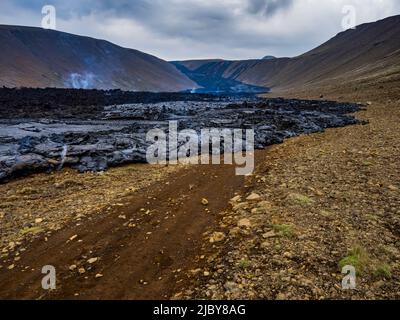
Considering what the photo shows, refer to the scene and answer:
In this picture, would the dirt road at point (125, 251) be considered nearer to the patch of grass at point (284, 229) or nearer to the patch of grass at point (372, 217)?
the patch of grass at point (284, 229)

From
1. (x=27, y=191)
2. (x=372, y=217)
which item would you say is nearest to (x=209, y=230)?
(x=372, y=217)

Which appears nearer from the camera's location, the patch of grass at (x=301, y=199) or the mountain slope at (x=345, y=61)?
Answer: the patch of grass at (x=301, y=199)

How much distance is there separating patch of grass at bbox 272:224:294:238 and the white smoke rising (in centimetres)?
9351

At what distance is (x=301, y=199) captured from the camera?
767cm

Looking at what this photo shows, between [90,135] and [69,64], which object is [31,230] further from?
[69,64]

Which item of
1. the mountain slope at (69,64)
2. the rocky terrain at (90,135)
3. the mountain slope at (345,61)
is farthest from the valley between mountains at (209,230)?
the mountain slope at (69,64)

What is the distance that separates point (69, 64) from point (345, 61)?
79.0 meters

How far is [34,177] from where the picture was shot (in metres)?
10.9

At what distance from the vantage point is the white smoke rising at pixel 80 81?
9347cm

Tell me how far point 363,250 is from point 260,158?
7.64 meters

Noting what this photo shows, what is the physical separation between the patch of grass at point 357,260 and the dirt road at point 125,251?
2286mm

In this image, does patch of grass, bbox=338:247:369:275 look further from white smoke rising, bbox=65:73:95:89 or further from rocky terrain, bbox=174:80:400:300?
white smoke rising, bbox=65:73:95:89

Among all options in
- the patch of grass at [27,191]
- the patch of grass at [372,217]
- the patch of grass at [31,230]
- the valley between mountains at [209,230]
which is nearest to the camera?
the valley between mountains at [209,230]

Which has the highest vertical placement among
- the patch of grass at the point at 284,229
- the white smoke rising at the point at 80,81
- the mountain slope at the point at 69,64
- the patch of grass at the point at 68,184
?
the mountain slope at the point at 69,64
